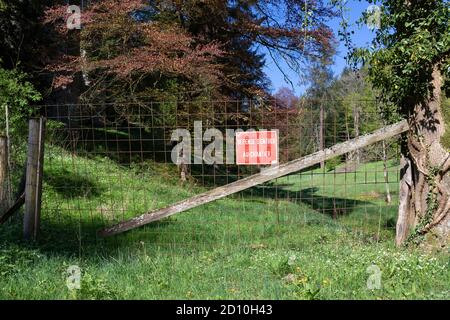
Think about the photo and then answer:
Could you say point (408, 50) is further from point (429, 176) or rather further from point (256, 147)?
point (256, 147)

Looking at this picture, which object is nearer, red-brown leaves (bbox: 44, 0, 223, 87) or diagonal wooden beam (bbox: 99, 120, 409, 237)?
diagonal wooden beam (bbox: 99, 120, 409, 237)

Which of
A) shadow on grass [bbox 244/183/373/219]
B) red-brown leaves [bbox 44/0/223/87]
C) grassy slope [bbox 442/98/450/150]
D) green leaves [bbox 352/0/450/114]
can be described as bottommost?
shadow on grass [bbox 244/183/373/219]

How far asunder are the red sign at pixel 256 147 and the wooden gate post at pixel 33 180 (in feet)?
8.21

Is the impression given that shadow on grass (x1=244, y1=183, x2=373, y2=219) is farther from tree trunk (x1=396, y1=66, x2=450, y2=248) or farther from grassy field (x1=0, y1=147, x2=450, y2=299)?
tree trunk (x1=396, y1=66, x2=450, y2=248)

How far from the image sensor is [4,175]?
269 inches

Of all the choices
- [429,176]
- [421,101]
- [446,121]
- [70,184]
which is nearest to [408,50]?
[421,101]

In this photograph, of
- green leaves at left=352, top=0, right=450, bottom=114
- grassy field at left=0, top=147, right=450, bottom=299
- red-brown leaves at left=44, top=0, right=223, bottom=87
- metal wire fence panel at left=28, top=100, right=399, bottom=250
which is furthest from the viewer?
red-brown leaves at left=44, top=0, right=223, bottom=87

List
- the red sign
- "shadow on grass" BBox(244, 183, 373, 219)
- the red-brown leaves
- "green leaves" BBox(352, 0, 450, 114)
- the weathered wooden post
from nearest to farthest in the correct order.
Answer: "green leaves" BBox(352, 0, 450, 114) → the red sign → the weathered wooden post → "shadow on grass" BBox(244, 183, 373, 219) → the red-brown leaves

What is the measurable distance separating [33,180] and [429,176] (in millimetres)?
4794

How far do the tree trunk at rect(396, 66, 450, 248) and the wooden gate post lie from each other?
4.54 metres

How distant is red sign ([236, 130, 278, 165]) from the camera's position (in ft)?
20.1

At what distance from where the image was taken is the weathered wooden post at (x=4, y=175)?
6.66 meters

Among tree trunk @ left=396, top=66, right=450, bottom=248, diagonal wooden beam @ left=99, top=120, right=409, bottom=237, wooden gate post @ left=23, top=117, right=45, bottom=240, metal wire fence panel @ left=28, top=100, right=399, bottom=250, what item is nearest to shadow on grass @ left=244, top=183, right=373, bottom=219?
metal wire fence panel @ left=28, top=100, right=399, bottom=250

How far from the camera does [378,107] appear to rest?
653 cm
